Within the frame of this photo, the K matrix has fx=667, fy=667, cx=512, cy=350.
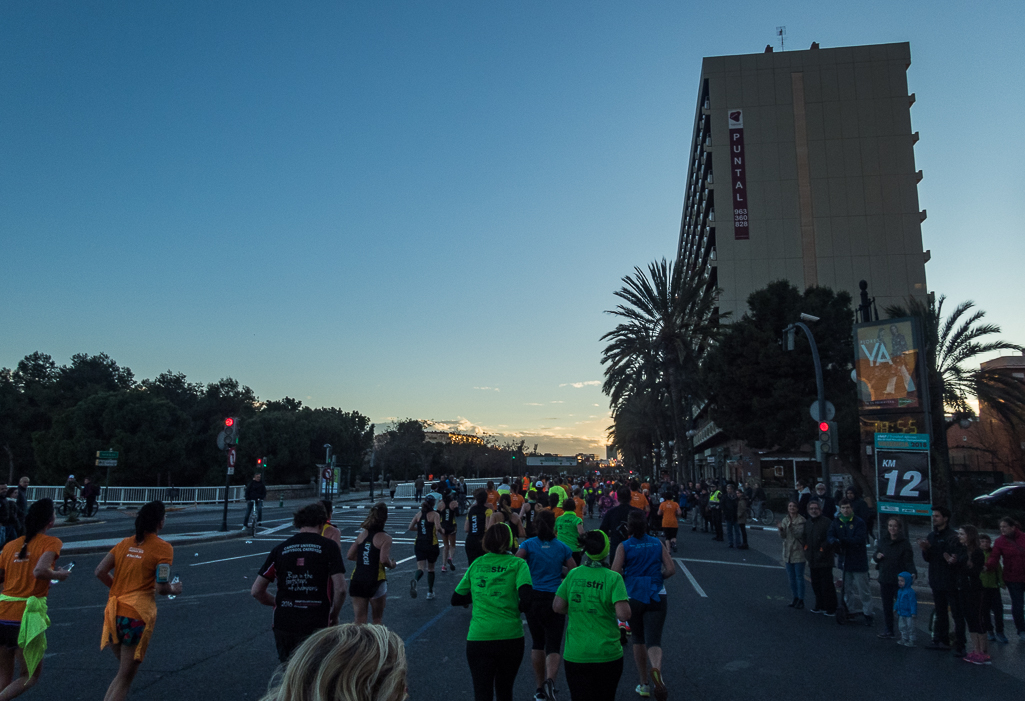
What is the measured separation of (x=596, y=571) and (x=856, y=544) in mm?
6980

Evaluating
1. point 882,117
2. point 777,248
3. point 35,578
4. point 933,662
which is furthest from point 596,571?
point 882,117

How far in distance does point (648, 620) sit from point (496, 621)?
2283mm

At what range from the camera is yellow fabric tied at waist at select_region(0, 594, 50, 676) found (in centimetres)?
537

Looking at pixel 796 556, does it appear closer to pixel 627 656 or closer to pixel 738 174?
pixel 627 656

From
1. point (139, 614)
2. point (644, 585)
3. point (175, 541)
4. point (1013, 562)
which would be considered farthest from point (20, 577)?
point (175, 541)

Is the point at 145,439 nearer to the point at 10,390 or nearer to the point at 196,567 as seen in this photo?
the point at 10,390

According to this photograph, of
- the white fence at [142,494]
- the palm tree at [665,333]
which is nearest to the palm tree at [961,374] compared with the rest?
the palm tree at [665,333]

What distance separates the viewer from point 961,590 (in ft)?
28.2

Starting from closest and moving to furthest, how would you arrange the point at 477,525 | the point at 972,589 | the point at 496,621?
the point at 496,621, the point at 972,589, the point at 477,525

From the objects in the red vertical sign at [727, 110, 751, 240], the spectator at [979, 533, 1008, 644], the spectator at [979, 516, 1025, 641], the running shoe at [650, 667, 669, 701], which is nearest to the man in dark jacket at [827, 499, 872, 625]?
the spectator at [979, 533, 1008, 644]

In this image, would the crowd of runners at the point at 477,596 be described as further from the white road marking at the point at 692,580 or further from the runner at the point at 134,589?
the white road marking at the point at 692,580

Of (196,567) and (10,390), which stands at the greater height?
(10,390)

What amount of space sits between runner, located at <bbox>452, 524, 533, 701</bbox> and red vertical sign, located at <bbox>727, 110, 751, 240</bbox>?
51.1m

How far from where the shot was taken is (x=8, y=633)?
5.46 m
